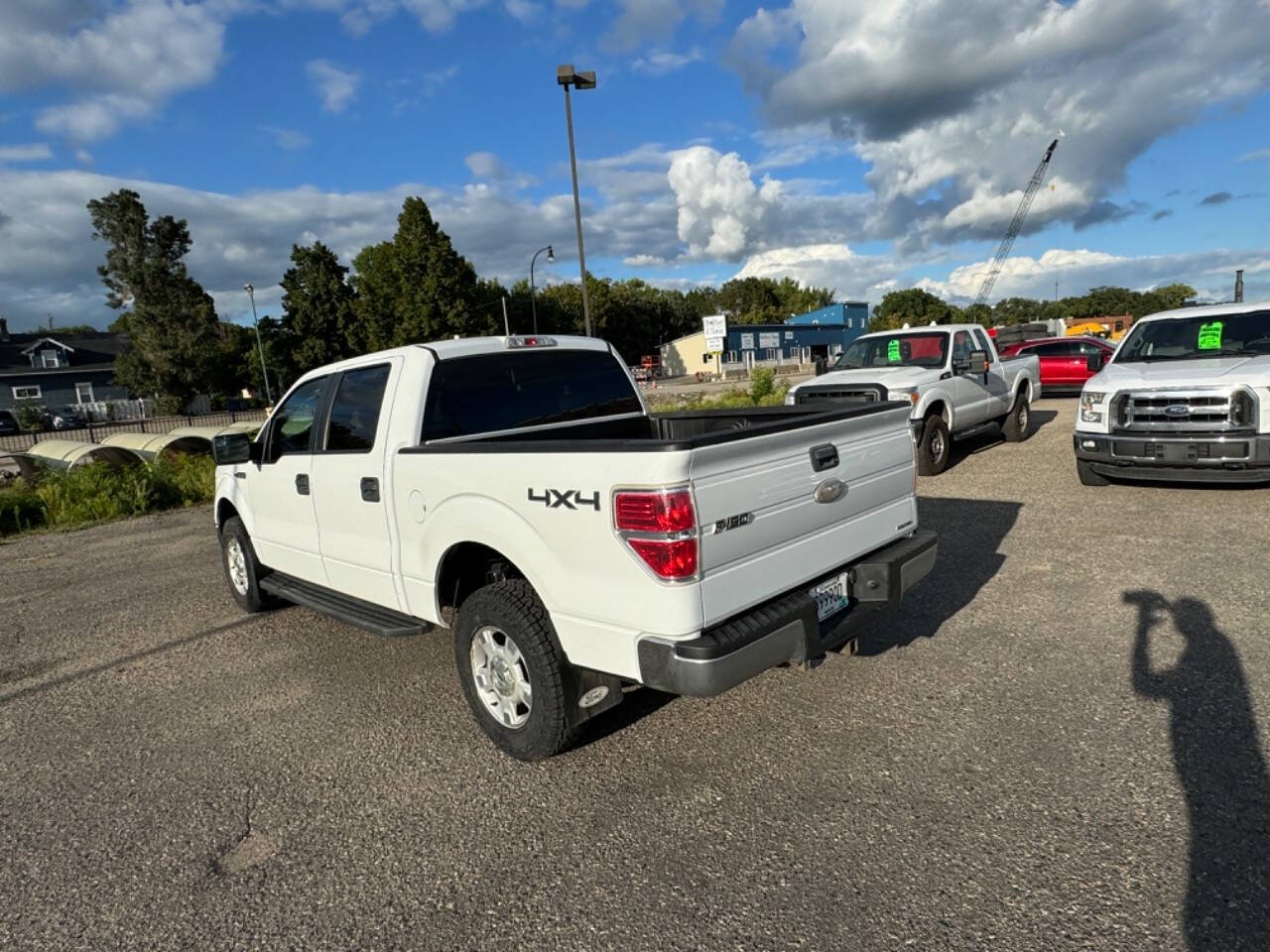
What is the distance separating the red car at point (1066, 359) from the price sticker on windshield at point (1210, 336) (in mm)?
9852

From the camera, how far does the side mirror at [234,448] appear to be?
5145 millimetres

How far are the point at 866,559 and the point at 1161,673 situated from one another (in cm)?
162

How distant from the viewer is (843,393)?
915 cm

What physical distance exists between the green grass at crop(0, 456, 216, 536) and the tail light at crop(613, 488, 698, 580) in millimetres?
9642

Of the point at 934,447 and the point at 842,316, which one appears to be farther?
the point at 842,316

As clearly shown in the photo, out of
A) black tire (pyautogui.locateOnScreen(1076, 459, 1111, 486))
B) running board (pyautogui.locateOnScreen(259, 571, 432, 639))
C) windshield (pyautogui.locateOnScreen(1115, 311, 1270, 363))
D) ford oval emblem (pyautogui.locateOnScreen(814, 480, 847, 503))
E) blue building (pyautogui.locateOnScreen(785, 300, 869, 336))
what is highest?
blue building (pyautogui.locateOnScreen(785, 300, 869, 336))

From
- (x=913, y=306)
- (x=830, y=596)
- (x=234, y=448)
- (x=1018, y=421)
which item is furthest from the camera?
(x=913, y=306)

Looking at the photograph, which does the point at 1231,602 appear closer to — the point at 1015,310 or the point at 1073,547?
the point at 1073,547

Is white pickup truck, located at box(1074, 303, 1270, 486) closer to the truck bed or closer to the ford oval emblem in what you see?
the truck bed

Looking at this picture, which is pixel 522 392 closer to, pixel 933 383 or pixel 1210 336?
pixel 933 383

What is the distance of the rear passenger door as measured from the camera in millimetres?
3990

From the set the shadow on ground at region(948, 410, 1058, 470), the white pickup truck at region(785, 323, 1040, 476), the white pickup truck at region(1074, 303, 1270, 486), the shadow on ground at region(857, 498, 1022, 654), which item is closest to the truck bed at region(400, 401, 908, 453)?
the shadow on ground at region(857, 498, 1022, 654)

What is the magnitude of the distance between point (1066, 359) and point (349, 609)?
18.3 m

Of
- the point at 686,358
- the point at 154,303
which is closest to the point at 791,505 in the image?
the point at 154,303
